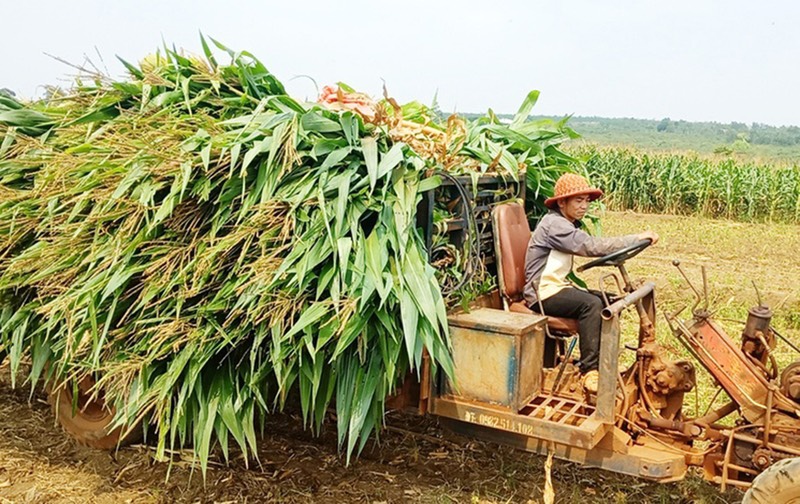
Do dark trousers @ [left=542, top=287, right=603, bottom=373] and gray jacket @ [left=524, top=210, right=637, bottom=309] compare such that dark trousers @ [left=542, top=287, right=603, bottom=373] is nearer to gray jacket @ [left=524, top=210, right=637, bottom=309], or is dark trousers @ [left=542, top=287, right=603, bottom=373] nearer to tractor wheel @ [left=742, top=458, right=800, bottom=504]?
gray jacket @ [left=524, top=210, right=637, bottom=309]

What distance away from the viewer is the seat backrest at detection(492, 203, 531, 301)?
4516mm

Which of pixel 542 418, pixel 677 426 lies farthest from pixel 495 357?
pixel 677 426

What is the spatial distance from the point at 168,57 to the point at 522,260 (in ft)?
7.66

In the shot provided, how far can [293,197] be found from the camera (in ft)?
12.0

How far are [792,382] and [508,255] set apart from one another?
1.58 meters

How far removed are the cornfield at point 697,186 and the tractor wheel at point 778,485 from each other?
47.0 ft

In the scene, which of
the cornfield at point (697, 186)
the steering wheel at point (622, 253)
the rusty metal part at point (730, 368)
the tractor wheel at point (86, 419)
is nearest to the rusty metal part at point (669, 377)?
the rusty metal part at point (730, 368)

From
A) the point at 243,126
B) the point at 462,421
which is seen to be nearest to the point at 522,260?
the point at 462,421

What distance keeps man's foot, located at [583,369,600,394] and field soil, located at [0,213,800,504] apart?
2.48 feet

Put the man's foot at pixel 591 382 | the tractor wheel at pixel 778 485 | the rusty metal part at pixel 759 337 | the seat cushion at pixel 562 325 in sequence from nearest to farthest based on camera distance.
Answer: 1. the tractor wheel at pixel 778 485
2. the rusty metal part at pixel 759 337
3. the man's foot at pixel 591 382
4. the seat cushion at pixel 562 325

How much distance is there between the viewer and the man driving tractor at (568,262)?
4.11 meters

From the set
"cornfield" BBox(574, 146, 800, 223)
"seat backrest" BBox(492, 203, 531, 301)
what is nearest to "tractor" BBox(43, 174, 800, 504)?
"seat backrest" BBox(492, 203, 531, 301)

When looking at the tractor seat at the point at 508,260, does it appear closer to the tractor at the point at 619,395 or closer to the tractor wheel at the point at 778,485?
the tractor at the point at 619,395

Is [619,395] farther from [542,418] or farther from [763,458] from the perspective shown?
[763,458]
